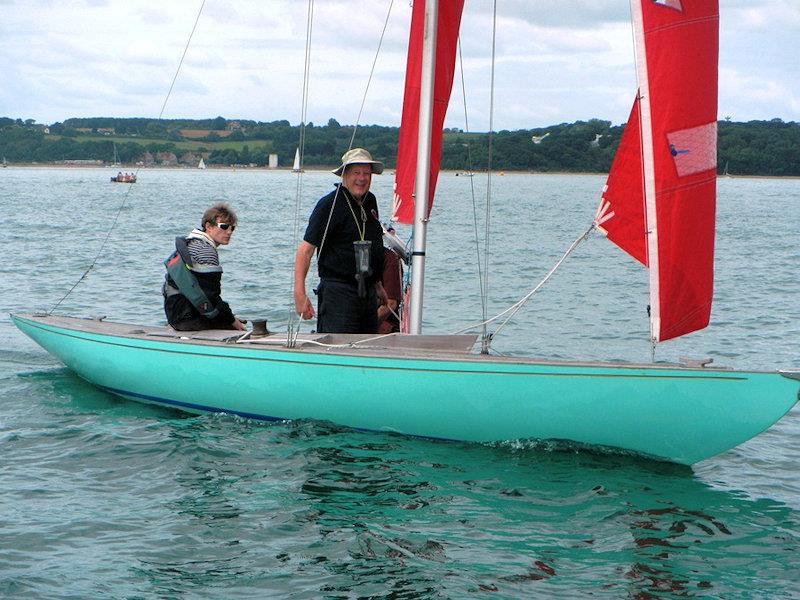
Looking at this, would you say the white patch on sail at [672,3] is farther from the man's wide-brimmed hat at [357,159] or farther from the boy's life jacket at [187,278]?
the boy's life jacket at [187,278]

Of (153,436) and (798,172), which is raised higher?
(798,172)

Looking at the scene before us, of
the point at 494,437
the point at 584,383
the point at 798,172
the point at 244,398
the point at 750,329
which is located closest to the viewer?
the point at 584,383

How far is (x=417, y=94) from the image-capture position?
470 inches

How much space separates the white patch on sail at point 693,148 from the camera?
691 cm

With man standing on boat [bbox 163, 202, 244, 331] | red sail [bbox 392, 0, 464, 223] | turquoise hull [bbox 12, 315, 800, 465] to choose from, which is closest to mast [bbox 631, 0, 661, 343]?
turquoise hull [bbox 12, 315, 800, 465]

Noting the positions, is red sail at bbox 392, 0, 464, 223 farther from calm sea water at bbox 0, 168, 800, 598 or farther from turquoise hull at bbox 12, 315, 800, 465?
calm sea water at bbox 0, 168, 800, 598

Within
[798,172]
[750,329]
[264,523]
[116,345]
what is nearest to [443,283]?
[750,329]

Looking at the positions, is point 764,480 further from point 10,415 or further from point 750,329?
point 750,329

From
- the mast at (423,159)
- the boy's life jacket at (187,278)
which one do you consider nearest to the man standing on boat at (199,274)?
the boy's life jacket at (187,278)

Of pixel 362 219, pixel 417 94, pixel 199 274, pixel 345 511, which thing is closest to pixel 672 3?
pixel 362 219

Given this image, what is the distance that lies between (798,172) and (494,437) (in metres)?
119

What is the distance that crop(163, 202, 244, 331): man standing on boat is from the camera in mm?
8320

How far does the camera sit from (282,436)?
798cm

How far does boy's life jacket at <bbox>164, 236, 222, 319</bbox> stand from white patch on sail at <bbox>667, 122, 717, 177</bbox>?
3532 mm
